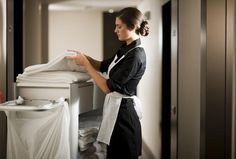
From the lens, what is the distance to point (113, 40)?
3.49 m

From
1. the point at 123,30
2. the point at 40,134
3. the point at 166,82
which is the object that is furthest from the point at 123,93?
the point at 166,82

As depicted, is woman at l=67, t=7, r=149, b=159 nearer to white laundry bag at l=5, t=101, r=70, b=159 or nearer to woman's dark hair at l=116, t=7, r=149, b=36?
woman's dark hair at l=116, t=7, r=149, b=36

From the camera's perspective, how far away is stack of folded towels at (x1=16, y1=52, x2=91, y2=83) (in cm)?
133

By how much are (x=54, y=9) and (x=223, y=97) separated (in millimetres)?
2734

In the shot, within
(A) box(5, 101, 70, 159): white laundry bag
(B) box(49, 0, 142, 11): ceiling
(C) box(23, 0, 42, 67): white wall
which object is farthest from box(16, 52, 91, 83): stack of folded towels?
(B) box(49, 0, 142, 11): ceiling

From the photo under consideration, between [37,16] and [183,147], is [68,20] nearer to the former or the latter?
[37,16]

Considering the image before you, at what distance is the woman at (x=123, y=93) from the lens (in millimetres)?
1341

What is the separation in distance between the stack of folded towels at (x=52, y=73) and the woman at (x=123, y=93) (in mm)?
54

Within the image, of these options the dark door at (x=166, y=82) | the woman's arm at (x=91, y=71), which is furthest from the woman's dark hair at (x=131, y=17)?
the dark door at (x=166, y=82)

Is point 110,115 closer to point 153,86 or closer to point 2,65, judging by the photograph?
point 2,65

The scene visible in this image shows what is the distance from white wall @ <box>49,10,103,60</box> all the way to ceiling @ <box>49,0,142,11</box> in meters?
0.11

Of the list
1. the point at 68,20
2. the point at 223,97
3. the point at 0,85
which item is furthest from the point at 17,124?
the point at 68,20

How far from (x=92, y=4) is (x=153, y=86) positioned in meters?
1.34

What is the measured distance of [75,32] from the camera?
11.8 ft
